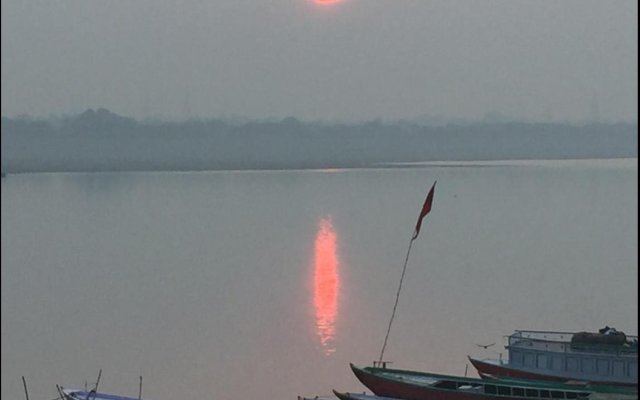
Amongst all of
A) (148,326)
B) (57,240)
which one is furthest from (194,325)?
(57,240)

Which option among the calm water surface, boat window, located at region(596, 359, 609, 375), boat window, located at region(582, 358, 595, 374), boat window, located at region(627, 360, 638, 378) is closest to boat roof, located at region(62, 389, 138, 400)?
the calm water surface

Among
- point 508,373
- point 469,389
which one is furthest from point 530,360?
point 469,389

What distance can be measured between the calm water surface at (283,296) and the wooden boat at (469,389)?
1042cm

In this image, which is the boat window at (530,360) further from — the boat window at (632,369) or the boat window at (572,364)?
the boat window at (632,369)

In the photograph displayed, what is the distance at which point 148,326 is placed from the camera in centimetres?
8075

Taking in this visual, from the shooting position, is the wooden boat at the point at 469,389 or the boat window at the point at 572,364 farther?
the boat window at the point at 572,364

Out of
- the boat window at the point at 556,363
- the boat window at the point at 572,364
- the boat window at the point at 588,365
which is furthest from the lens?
the boat window at the point at 556,363

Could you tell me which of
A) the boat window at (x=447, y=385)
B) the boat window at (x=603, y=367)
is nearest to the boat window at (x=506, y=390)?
the boat window at (x=447, y=385)

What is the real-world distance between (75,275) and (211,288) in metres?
18.2

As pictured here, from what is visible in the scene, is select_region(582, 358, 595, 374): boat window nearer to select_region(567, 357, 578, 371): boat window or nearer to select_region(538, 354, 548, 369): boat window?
select_region(567, 357, 578, 371): boat window

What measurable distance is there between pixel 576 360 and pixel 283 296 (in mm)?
46450

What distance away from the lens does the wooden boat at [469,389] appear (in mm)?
45562

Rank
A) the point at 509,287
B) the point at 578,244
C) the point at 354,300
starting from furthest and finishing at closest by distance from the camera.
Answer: the point at 578,244 < the point at 509,287 < the point at 354,300

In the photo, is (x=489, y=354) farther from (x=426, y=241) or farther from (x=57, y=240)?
(x=57, y=240)
